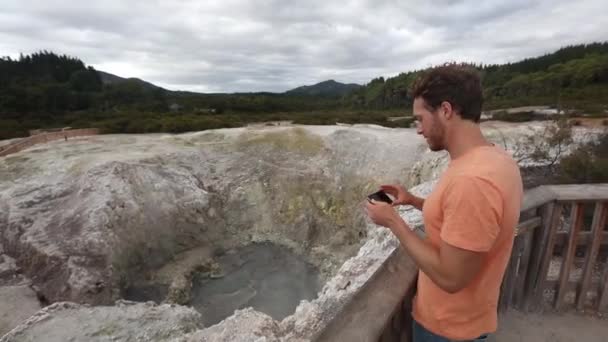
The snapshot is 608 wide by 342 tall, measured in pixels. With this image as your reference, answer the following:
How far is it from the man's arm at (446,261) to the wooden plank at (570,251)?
2.10 metres

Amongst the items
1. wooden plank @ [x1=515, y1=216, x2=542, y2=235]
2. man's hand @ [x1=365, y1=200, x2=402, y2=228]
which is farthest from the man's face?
wooden plank @ [x1=515, y1=216, x2=542, y2=235]

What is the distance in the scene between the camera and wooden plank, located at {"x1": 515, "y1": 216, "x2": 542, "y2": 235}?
248 cm

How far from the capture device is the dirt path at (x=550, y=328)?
8.72ft

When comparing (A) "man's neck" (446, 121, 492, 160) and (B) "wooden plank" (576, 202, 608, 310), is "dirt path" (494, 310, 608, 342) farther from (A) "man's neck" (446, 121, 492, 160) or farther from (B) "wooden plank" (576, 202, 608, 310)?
(A) "man's neck" (446, 121, 492, 160)

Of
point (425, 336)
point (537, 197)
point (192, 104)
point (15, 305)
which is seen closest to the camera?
point (425, 336)

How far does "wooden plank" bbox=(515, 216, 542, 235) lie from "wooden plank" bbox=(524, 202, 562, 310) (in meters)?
0.05

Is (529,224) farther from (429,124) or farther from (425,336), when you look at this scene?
(429,124)

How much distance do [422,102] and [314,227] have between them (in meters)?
10.7

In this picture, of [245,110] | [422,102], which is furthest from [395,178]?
[245,110]

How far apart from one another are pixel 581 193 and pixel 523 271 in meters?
0.73

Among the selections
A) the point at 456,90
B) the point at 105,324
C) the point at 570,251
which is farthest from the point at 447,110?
the point at 105,324

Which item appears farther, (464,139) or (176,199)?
(176,199)

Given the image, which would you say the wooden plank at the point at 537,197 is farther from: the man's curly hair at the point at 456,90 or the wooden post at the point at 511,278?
the man's curly hair at the point at 456,90

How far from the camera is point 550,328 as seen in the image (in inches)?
109
